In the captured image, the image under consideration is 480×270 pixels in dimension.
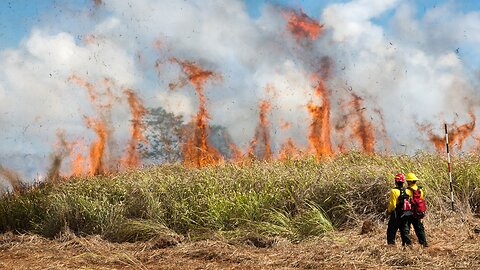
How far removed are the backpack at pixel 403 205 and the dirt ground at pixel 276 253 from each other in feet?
1.84

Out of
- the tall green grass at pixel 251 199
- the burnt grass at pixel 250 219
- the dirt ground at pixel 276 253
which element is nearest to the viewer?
the dirt ground at pixel 276 253

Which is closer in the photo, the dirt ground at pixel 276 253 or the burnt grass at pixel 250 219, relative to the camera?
the dirt ground at pixel 276 253

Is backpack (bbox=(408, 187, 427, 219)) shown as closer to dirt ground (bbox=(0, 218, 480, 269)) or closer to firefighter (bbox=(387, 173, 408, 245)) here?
firefighter (bbox=(387, 173, 408, 245))

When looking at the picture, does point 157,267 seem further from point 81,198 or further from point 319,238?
point 81,198

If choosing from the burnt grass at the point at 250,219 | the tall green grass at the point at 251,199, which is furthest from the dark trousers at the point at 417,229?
the tall green grass at the point at 251,199

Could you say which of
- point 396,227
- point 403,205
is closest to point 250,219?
point 396,227

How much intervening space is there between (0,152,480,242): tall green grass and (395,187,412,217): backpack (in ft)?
6.23

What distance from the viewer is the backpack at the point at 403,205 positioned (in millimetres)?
8805

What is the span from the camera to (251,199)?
1185cm

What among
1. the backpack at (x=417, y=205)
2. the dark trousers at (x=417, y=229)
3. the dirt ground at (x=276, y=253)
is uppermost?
the backpack at (x=417, y=205)

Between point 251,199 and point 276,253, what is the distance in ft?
9.32

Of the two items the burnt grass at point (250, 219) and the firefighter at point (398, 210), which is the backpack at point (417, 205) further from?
the burnt grass at point (250, 219)

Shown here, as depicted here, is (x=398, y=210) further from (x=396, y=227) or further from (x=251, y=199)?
(x=251, y=199)

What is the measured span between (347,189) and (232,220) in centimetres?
253
